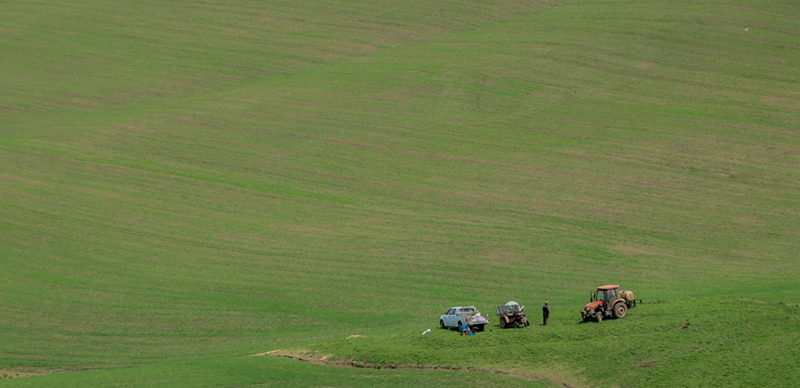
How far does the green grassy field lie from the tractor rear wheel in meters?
1.08

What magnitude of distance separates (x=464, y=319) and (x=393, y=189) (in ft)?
88.4

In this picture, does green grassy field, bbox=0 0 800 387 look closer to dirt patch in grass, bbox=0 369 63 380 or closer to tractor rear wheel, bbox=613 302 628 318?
dirt patch in grass, bbox=0 369 63 380

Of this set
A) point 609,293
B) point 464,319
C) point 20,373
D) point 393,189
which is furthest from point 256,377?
point 393,189

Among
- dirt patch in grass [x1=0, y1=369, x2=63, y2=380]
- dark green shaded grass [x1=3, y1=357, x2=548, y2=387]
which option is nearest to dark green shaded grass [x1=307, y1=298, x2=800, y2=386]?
dark green shaded grass [x1=3, y1=357, x2=548, y2=387]

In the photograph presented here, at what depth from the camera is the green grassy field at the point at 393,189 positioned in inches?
1812

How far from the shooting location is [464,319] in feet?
159

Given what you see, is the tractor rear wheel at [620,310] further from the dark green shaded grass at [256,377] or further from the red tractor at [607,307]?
the dark green shaded grass at [256,377]

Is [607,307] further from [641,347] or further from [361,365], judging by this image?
[361,365]

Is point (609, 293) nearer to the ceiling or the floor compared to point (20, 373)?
nearer to the ceiling

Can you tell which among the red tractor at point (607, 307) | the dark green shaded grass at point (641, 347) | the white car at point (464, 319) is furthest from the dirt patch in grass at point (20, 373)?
the red tractor at point (607, 307)

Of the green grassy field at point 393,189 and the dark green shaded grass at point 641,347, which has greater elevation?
the green grassy field at point 393,189

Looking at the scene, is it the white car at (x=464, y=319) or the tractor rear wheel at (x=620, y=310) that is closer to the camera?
the tractor rear wheel at (x=620, y=310)

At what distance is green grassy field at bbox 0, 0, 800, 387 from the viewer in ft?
151

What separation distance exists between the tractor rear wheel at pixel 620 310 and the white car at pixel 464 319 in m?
5.52
